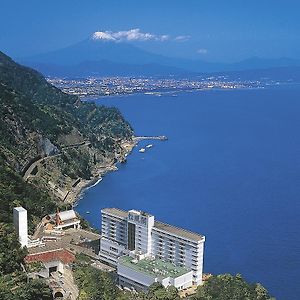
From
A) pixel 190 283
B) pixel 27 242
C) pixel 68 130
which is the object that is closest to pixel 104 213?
pixel 27 242

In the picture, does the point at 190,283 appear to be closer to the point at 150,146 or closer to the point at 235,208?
the point at 235,208

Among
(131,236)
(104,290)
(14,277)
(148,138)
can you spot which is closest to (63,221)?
(131,236)

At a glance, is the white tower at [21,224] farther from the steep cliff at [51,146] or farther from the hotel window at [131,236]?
the steep cliff at [51,146]

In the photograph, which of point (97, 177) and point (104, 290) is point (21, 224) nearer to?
point (104, 290)

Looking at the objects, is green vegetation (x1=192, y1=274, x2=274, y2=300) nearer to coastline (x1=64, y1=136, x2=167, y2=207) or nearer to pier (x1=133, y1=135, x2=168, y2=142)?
coastline (x1=64, y1=136, x2=167, y2=207)

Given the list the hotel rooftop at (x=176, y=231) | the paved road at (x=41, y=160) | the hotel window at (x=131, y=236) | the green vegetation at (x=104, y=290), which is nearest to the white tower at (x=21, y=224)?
the green vegetation at (x=104, y=290)

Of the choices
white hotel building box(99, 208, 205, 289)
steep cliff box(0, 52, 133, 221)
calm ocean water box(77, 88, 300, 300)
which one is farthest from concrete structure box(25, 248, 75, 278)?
calm ocean water box(77, 88, 300, 300)
